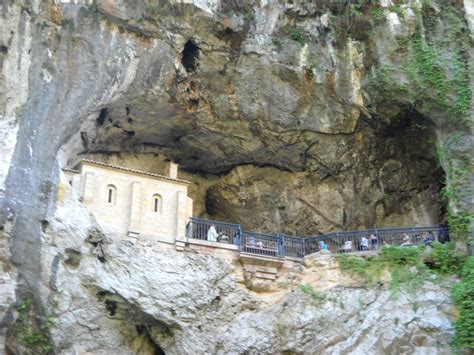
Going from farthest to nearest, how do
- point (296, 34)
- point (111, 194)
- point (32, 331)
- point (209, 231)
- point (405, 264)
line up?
point (296, 34)
point (209, 231)
point (111, 194)
point (405, 264)
point (32, 331)

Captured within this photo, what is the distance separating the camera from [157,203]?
20.2m

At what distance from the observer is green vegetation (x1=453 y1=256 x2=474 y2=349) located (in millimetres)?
16484

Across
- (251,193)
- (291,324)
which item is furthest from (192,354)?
(251,193)

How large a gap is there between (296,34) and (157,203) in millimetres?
6464

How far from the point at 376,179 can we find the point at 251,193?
3.95m

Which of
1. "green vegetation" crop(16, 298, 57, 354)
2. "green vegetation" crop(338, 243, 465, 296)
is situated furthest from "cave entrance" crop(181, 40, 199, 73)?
"green vegetation" crop(16, 298, 57, 354)

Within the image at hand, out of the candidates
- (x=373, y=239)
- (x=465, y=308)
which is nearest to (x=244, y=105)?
(x=373, y=239)

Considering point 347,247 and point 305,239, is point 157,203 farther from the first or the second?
point 347,247

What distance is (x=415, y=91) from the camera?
20719 millimetres

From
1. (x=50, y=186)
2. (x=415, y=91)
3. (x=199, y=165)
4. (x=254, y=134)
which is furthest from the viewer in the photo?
(x=199, y=165)

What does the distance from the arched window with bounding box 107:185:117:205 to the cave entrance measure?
3.98 metres

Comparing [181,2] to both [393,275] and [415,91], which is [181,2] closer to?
[415,91]

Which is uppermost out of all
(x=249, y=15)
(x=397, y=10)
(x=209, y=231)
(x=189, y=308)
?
(x=397, y=10)

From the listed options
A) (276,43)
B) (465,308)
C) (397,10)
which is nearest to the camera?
(465,308)
